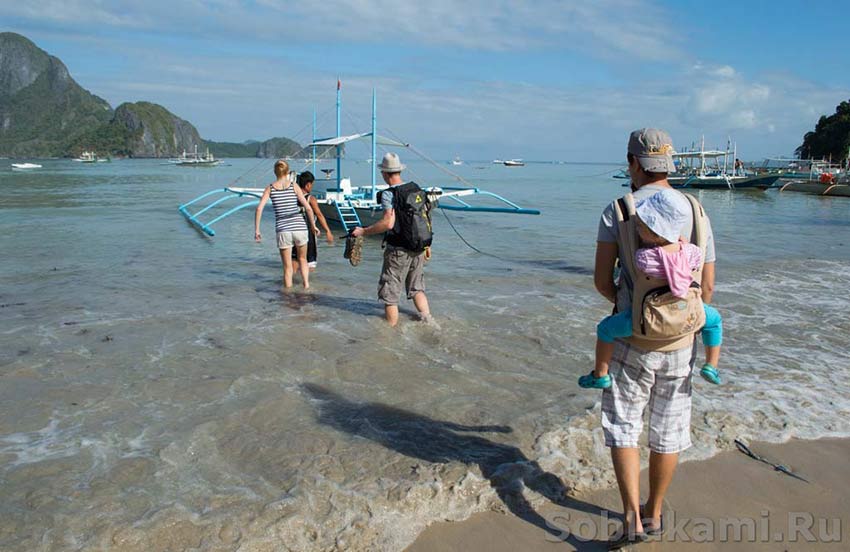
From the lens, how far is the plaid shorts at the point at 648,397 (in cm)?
272

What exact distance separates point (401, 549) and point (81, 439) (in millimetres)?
2439

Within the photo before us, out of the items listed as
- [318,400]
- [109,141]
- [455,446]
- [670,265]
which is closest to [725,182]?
[318,400]

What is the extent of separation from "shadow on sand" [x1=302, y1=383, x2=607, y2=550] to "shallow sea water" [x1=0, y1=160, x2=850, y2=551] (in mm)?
18

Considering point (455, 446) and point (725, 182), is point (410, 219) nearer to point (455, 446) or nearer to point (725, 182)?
point (455, 446)

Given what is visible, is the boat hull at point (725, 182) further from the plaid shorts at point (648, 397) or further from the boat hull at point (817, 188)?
the plaid shorts at point (648, 397)

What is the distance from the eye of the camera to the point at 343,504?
130 inches

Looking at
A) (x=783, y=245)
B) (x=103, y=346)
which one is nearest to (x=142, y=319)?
(x=103, y=346)

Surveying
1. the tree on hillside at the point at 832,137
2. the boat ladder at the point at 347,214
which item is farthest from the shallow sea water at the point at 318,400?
the tree on hillside at the point at 832,137

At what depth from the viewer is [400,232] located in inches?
247

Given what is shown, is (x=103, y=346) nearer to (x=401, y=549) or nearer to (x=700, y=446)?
(x=401, y=549)

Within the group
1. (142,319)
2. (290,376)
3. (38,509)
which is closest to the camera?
(38,509)

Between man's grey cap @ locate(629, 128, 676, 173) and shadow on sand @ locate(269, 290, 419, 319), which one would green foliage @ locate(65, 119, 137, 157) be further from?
Answer: man's grey cap @ locate(629, 128, 676, 173)

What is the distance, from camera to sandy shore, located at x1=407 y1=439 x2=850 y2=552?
2980 millimetres

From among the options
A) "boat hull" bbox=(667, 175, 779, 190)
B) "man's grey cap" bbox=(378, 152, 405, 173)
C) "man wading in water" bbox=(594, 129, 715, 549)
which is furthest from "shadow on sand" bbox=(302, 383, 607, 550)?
"boat hull" bbox=(667, 175, 779, 190)
